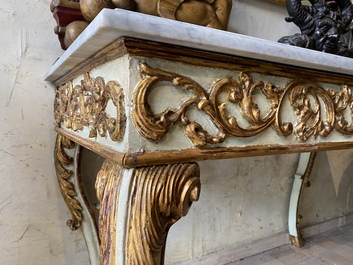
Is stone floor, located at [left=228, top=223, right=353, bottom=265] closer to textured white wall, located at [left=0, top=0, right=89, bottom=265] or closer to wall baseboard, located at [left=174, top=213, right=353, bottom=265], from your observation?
wall baseboard, located at [left=174, top=213, right=353, bottom=265]

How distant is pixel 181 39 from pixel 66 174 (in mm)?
583

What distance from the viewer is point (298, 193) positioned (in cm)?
114

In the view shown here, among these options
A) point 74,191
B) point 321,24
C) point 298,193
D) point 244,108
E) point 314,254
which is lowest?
point 314,254

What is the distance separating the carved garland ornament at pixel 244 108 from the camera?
0.28m

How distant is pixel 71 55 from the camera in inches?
15.4

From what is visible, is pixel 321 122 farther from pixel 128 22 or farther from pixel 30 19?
pixel 30 19

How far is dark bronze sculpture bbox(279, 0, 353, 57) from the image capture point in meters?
0.48

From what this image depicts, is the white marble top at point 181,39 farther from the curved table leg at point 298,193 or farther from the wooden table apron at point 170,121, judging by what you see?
the curved table leg at point 298,193

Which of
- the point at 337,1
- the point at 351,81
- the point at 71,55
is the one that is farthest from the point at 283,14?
the point at 71,55

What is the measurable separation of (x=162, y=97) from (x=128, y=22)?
0.28ft

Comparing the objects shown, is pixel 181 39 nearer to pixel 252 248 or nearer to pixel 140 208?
pixel 140 208

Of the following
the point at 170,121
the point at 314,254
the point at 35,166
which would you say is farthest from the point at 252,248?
the point at 170,121

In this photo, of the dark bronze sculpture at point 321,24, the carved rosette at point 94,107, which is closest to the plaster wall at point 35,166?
the carved rosette at point 94,107

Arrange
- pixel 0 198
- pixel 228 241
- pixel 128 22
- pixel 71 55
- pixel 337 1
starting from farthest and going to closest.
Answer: pixel 228 241 → pixel 0 198 → pixel 337 1 → pixel 71 55 → pixel 128 22
